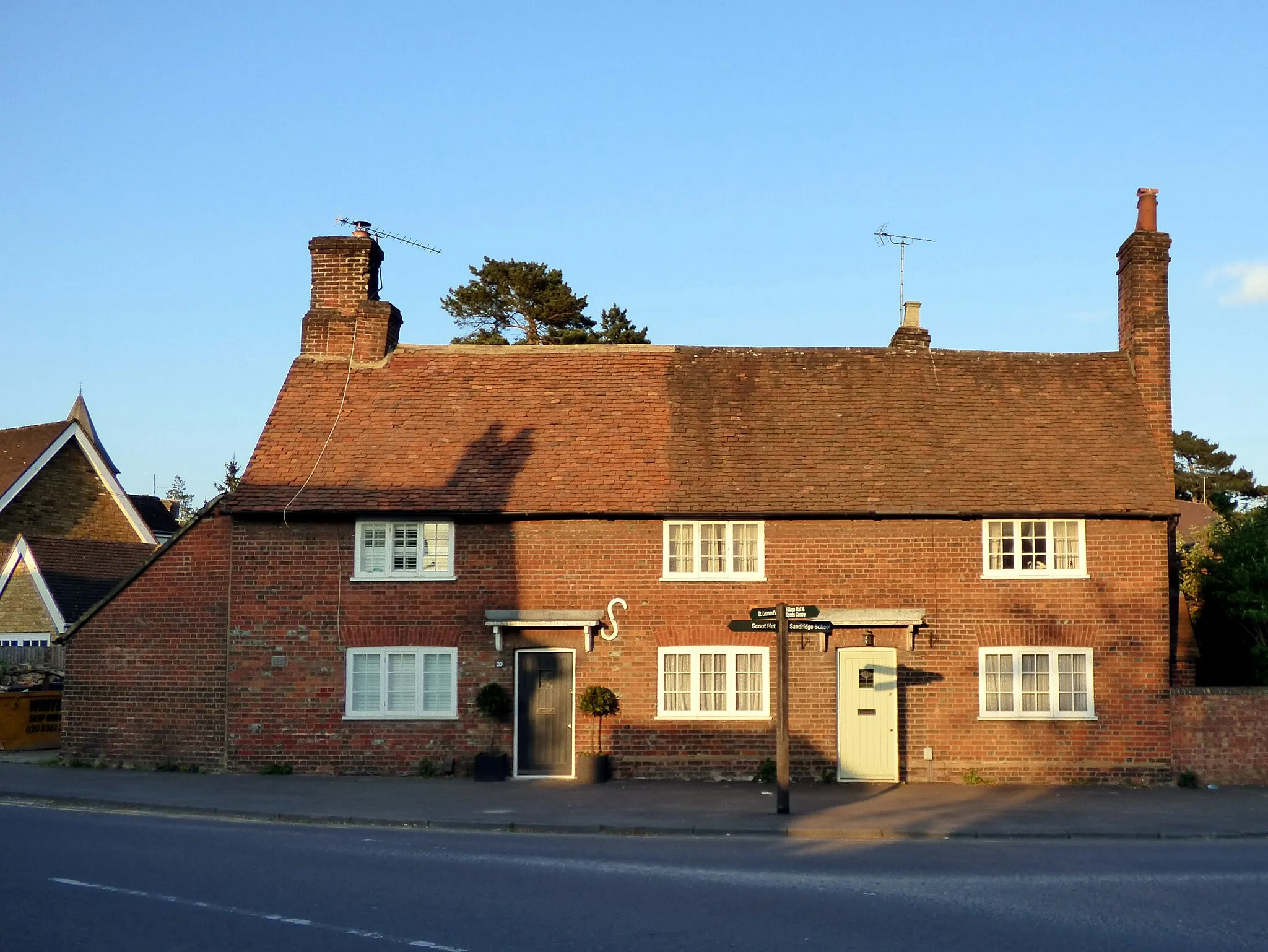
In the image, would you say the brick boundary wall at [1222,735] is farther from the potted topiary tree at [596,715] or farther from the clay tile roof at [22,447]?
the clay tile roof at [22,447]

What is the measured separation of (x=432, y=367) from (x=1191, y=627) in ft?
52.7

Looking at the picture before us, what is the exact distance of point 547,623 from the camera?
903 inches

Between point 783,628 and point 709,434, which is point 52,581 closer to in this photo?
point 709,434

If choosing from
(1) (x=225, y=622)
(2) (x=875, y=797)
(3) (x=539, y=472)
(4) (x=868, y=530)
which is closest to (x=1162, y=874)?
(2) (x=875, y=797)

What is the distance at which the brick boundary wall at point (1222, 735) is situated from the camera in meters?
22.8

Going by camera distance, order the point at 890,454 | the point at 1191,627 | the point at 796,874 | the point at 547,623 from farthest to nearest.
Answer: the point at 1191,627
the point at 890,454
the point at 547,623
the point at 796,874

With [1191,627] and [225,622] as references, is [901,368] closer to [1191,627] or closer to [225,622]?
[1191,627]

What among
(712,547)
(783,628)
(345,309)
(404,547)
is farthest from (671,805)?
(345,309)

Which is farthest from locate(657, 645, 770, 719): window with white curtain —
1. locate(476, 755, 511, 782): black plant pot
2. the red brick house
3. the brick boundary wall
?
the brick boundary wall

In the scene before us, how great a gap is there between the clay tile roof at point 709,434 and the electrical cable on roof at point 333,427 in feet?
0.26

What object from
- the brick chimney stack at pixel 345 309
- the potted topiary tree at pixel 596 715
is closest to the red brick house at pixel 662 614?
the potted topiary tree at pixel 596 715

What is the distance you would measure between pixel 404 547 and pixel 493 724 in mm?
3551

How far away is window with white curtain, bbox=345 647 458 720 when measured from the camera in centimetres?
2330

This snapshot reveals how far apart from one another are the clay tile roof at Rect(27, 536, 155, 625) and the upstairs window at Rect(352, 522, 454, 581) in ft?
39.9
